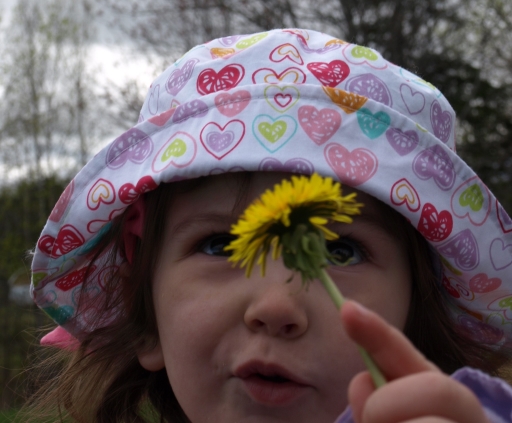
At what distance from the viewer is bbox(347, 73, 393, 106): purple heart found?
4.93ft

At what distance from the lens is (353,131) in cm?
140

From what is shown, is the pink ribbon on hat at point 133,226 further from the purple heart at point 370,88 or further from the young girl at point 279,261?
the purple heart at point 370,88

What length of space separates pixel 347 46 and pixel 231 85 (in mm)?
328

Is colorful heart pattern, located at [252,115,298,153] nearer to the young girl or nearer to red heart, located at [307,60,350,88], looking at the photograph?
the young girl

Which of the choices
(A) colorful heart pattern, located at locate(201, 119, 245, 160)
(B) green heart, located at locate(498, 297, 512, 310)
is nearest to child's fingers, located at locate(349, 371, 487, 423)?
(A) colorful heart pattern, located at locate(201, 119, 245, 160)

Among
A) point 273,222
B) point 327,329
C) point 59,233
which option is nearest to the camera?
point 273,222

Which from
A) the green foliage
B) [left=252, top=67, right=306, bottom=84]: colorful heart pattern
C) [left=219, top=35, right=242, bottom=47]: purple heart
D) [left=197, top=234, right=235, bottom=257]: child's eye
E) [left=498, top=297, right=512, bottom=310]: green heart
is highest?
[left=219, top=35, right=242, bottom=47]: purple heart

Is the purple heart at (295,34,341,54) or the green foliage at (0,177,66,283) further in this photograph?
the green foliage at (0,177,66,283)

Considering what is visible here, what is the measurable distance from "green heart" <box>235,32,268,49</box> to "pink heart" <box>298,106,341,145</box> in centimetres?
29

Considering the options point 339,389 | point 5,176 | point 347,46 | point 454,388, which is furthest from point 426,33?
point 5,176

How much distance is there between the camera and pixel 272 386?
132 centimetres

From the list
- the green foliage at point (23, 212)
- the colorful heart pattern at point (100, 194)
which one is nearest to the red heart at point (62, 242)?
the colorful heart pattern at point (100, 194)

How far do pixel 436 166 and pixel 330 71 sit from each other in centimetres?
34

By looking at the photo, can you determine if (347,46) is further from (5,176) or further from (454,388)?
(5,176)
